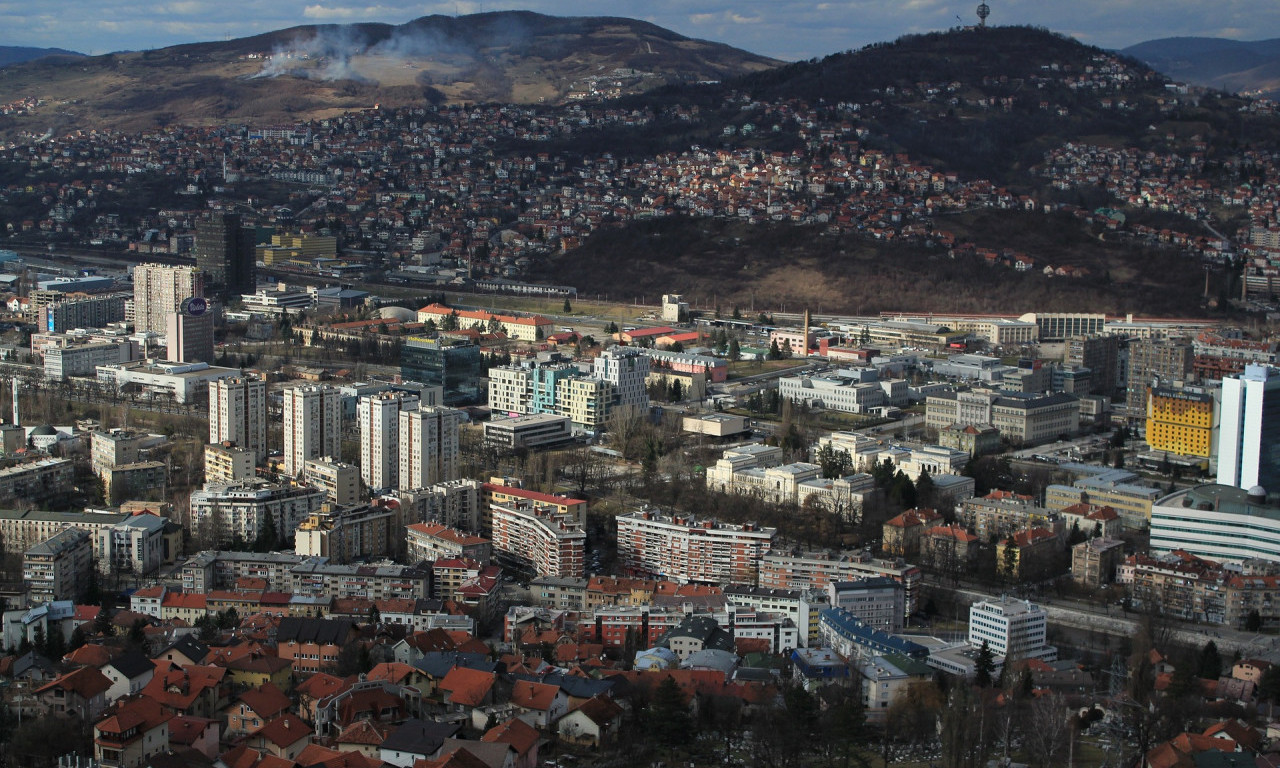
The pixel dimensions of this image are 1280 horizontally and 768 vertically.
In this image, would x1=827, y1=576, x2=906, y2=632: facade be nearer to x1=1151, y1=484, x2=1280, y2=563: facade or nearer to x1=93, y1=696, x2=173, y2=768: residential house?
x1=1151, y1=484, x2=1280, y2=563: facade

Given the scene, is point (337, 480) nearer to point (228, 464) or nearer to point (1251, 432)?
point (228, 464)

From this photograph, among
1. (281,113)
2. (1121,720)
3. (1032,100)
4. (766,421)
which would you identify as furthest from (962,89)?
(1121,720)

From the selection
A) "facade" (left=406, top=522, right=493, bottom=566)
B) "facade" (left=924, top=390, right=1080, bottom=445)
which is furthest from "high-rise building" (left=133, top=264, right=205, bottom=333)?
"facade" (left=406, top=522, right=493, bottom=566)

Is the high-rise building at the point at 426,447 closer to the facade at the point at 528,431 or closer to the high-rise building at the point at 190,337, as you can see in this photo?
the facade at the point at 528,431

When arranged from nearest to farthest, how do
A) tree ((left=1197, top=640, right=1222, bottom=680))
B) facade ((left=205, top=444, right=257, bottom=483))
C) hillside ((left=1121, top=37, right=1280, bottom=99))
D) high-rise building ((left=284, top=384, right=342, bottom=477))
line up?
tree ((left=1197, top=640, right=1222, bottom=680)) < facade ((left=205, top=444, right=257, bottom=483)) < high-rise building ((left=284, top=384, right=342, bottom=477)) < hillside ((left=1121, top=37, right=1280, bottom=99))

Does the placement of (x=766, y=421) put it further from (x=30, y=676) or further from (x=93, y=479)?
(x=30, y=676)

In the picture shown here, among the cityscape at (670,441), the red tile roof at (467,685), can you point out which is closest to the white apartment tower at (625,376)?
the cityscape at (670,441)
